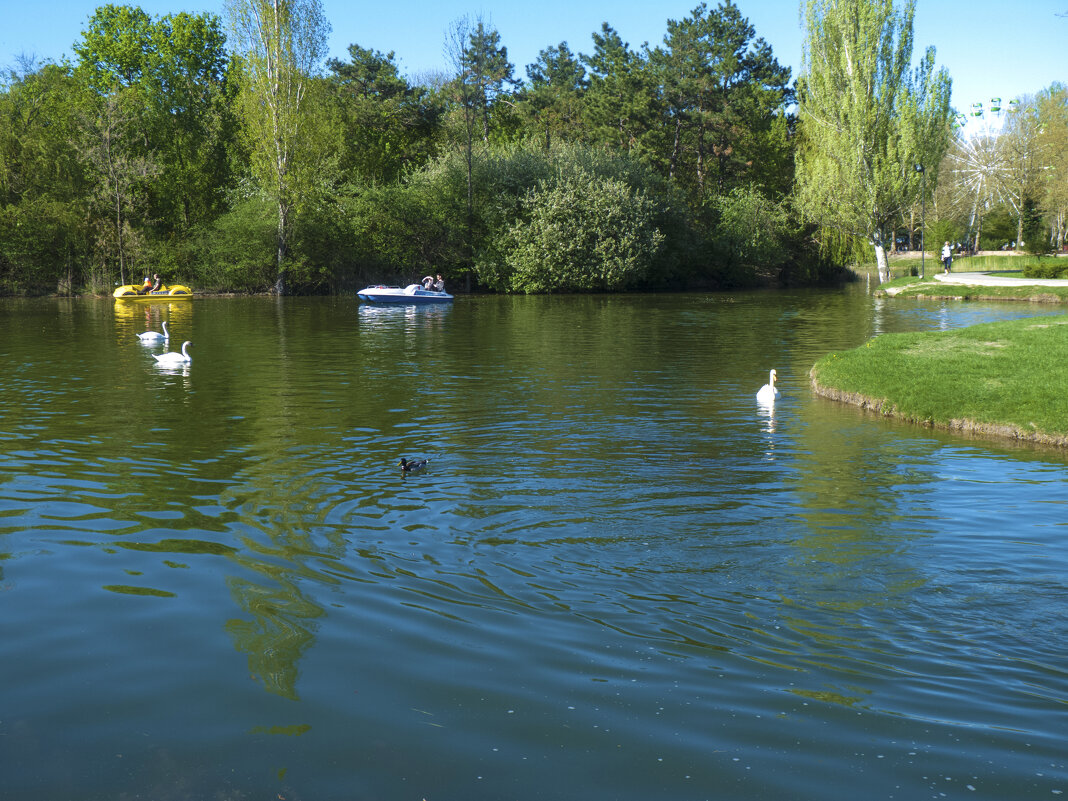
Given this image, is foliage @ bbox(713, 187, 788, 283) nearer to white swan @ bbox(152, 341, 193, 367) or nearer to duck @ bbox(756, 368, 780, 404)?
white swan @ bbox(152, 341, 193, 367)

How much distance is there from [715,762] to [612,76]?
2933 inches

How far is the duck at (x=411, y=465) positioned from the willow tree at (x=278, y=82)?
51422 mm

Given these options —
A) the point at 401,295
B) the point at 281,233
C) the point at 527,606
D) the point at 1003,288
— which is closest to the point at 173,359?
the point at 527,606

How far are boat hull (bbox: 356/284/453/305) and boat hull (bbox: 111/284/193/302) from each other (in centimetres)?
1211

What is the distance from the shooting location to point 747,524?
9305mm

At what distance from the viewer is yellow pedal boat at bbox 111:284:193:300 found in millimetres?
51253

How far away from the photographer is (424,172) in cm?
6356

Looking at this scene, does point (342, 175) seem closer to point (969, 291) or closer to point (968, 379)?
point (969, 291)

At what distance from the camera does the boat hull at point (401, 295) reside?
47906 mm

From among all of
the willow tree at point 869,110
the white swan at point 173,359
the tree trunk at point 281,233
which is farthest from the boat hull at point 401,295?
the white swan at point 173,359

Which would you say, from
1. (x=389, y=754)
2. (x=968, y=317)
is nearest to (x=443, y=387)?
(x=389, y=754)

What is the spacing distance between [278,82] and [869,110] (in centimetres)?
3606

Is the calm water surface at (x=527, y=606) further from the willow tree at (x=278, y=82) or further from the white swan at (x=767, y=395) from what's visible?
the willow tree at (x=278, y=82)

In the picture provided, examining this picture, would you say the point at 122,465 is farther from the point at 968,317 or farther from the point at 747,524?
the point at 968,317
